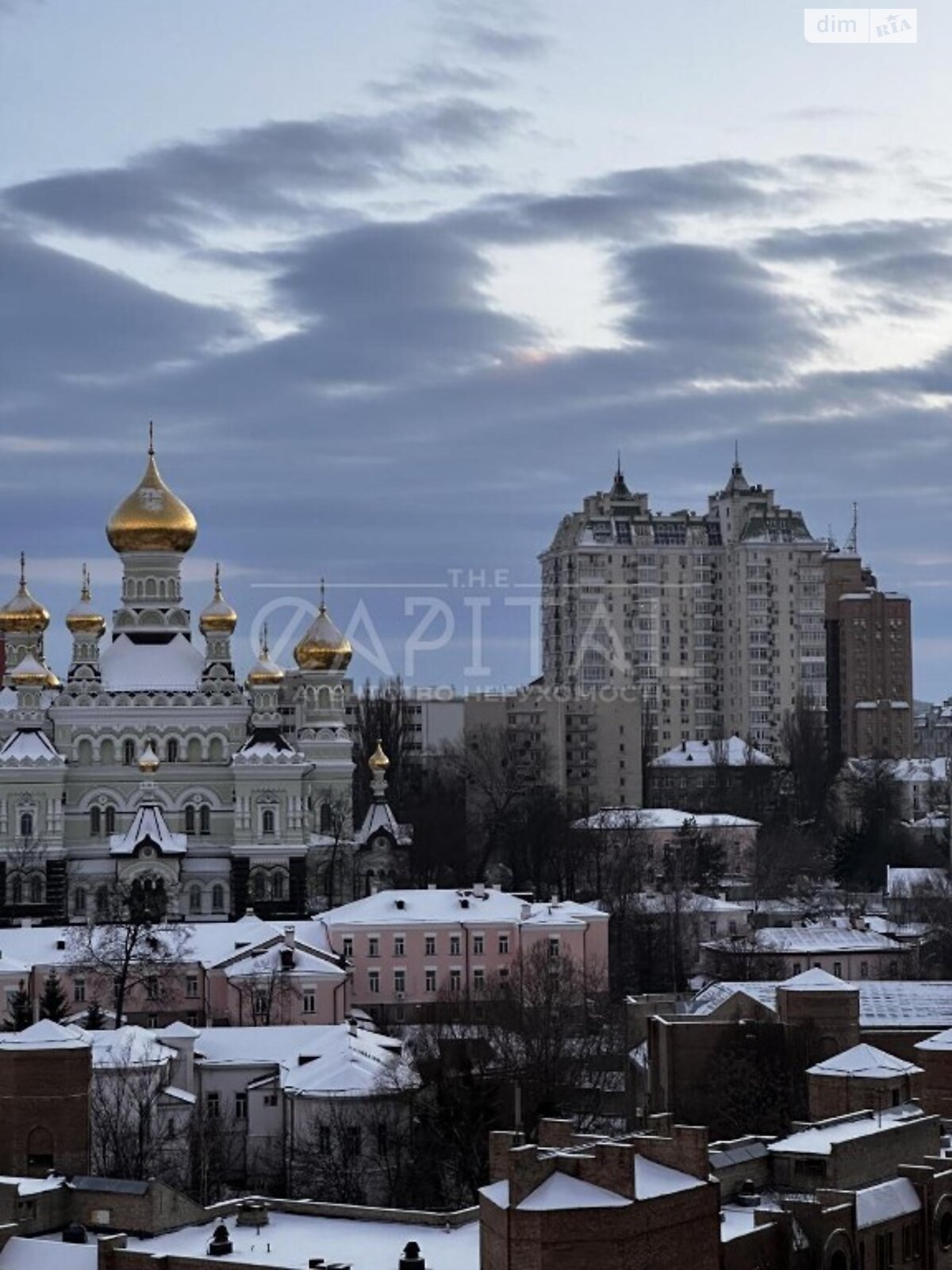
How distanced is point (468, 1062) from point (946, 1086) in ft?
30.5

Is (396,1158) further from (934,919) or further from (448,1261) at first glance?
(934,919)

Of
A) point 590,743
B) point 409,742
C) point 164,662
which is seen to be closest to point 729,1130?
point 164,662

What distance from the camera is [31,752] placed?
62.1 meters

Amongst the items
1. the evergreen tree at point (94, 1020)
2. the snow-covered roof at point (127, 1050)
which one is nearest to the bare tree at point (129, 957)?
the evergreen tree at point (94, 1020)

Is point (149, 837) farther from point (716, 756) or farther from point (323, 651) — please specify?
point (716, 756)

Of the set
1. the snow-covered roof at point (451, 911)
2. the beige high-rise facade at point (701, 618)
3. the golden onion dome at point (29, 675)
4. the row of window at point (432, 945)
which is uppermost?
the beige high-rise facade at point (701, 618)

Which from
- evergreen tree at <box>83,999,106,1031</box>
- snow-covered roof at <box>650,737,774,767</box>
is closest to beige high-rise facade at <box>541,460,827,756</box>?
snow-covered roof at <box>650,737,774,767</box>

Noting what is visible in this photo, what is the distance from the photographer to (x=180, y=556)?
6625 cm

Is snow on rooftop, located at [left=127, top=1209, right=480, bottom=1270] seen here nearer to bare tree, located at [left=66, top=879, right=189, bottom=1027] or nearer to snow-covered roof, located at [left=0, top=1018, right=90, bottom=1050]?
snow-covered roof, located at [left=0, top=1018, right=90, bottom=1050]

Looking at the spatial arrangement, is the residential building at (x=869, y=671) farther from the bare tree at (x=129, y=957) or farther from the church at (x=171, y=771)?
the bare tree at (x=129, y=957)

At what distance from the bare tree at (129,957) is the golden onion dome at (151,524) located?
16.6 meters

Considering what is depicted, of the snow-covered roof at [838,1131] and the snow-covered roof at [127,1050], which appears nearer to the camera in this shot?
the snow-covered roof at [838,1131]

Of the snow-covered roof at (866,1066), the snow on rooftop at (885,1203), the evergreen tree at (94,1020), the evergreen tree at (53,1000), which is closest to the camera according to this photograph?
the snow on rooftop at (885,1203)

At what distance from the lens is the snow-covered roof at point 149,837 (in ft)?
198
